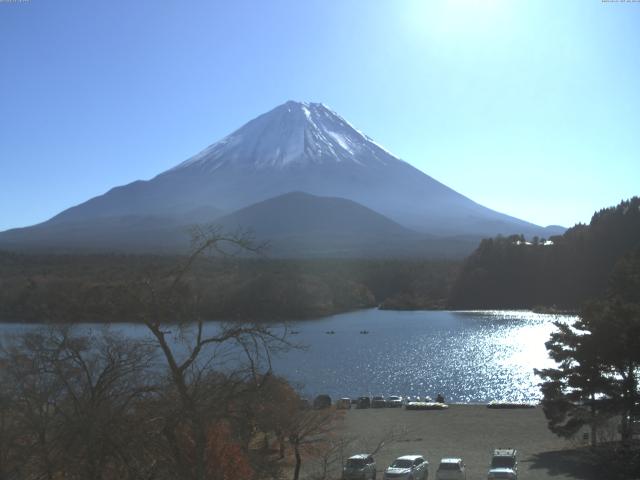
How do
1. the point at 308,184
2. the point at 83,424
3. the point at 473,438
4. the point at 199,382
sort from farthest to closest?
the point at 308,184, the point at 473,438, the point at 199,382, the point at 83,424

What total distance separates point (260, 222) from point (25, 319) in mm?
72693

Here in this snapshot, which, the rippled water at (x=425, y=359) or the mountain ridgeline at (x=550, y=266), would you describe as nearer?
the rippled water at (x=425, y=359)

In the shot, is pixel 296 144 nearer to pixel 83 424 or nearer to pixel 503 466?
pixel 503 466

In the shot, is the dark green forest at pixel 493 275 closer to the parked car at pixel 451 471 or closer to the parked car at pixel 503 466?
the parked car at pixel 503 466

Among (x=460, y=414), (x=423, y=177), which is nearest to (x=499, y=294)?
(x=460, y=414)

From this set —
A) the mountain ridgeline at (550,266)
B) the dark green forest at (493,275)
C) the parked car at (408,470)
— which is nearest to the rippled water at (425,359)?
the parked car at (408,470)

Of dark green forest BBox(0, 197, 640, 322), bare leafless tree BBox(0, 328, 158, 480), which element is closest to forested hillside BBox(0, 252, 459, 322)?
dark green forest BBox(0, 197, 640, 322)

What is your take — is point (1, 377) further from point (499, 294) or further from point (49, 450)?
point (499, 294)

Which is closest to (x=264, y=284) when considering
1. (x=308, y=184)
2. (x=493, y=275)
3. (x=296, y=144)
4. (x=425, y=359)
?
(x=425, y=359)

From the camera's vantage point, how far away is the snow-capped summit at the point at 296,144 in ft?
378

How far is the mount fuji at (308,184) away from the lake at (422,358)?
190 ft

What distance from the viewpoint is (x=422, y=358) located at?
25.5m

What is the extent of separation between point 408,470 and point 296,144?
110338 mm

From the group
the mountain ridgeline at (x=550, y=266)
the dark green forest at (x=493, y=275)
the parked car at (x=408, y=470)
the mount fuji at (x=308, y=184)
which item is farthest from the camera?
the mount fuji at (x=308, y=184)
